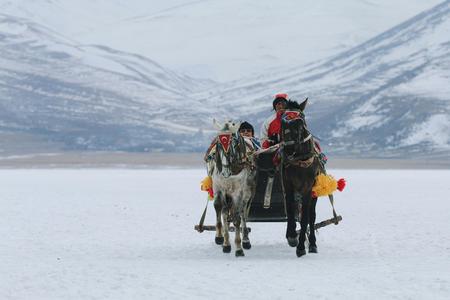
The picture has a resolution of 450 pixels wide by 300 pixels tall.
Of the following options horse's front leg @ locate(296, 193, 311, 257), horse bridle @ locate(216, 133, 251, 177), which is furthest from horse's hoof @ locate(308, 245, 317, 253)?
horse bridle @ locate(216, 133, 251, 177)

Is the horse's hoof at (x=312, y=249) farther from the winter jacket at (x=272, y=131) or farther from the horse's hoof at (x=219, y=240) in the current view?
the winter jacket at (x=272, y=131)

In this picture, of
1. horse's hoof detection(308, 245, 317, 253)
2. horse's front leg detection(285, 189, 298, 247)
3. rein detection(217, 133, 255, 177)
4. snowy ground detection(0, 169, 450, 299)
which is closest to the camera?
snowy ground detection(0, 169, 450, 299)

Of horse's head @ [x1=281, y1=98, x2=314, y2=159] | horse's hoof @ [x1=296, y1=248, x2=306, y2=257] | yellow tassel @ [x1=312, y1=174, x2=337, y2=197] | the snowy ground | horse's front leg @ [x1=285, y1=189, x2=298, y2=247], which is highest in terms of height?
horse's head @ [x1=281, y1=98, x2=314, y2=159]

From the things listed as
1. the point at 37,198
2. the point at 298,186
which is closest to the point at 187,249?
the point at 298,186

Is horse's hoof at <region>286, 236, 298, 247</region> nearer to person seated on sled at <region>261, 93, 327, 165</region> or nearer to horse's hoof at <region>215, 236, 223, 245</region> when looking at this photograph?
person seated on sled at <region>261, 93, 327, 165</region>

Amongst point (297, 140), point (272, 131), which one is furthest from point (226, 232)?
point (297, 140)

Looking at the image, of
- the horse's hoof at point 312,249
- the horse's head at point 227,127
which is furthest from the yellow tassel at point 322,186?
the horse's head at point 227,127

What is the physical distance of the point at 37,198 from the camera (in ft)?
113

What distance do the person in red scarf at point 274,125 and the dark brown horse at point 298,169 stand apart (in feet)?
4.00

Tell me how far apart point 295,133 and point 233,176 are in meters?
1.39

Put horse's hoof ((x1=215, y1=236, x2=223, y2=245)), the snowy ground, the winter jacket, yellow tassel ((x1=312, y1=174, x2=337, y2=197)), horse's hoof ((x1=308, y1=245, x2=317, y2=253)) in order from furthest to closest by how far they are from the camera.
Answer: horse's hoof ((x1=215, y1=236, x2=223, y2=245)) → the winter jacket → horse's hoof ((x1=308, y1=245, x2=317, y2=253)) → yellow tassel ((x1=312, y1=174, x2=337, y2=197)) → the snowy ground

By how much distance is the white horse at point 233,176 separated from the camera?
49.6 feet

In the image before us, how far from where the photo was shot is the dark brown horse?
14.6 m

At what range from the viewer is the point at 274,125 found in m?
16.3
